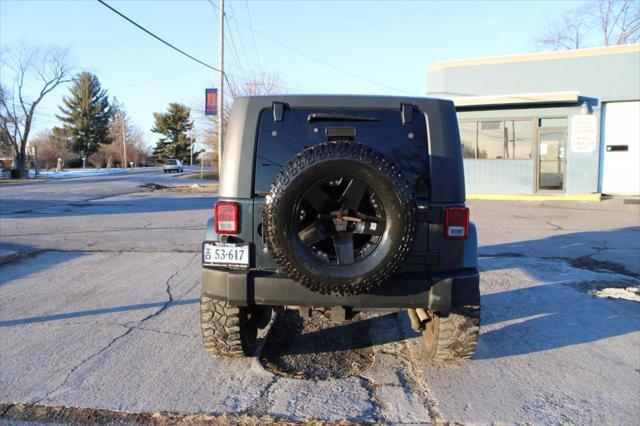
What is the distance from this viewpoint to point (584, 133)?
61.9ft

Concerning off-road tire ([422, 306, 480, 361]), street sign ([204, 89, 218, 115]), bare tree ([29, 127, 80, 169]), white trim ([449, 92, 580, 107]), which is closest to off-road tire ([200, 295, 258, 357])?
off-road tire ([422, 306, 480, 361])

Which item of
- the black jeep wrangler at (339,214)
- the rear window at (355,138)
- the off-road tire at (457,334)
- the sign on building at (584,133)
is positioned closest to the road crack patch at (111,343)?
the black jeep wrangler at (339,214)

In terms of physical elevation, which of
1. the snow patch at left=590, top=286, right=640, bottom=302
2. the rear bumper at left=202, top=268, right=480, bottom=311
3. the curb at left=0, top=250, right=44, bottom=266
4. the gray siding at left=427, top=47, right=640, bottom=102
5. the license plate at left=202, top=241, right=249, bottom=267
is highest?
the gray siding at left=427, top=47, right=640, bottom=102

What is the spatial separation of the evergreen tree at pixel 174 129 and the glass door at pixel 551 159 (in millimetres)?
77647

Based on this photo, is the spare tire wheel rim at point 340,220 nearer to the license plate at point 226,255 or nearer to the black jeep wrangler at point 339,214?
the black jeep wrangler at point 339,214

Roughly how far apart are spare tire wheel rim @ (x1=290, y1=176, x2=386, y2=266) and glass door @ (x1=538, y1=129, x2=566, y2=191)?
18.6m

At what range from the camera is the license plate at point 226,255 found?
11.5ft

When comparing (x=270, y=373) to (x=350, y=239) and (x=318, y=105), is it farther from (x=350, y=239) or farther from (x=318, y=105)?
(x=318, y=105)

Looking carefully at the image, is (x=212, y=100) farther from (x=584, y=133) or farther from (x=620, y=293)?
(x=620, y=293)

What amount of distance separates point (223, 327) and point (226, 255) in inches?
27.4

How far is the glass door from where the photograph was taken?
766 inches

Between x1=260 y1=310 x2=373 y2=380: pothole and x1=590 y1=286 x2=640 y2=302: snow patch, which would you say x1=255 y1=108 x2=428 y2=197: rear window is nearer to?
x1=260 y1=310 x2=373 y2=380: pothole

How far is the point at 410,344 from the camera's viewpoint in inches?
179

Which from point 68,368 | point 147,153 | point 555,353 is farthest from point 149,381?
point 147,153
